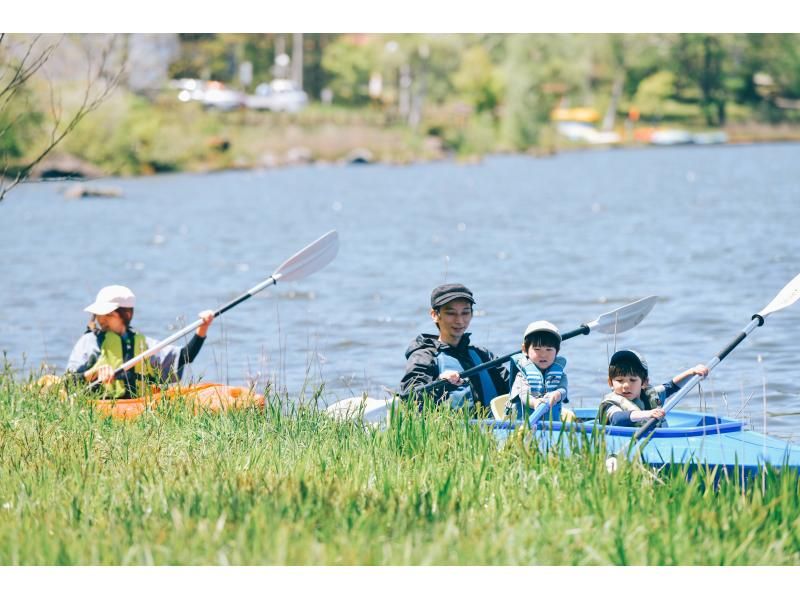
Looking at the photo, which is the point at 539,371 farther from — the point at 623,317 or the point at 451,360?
the point at 623,317

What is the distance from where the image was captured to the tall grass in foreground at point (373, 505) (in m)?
3.99

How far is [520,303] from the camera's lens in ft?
44.3

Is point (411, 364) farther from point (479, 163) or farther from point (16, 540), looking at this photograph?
point (479, 163)

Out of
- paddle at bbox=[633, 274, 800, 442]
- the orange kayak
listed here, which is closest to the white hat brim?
the orange kayak

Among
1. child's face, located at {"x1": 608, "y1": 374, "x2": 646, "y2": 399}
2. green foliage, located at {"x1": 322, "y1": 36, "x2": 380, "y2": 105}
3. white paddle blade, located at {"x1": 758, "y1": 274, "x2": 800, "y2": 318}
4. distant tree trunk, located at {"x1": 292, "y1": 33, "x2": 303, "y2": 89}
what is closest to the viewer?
child's face, located at {"x1": 608, "y1": 374, "x2": 646, "y2": 399}

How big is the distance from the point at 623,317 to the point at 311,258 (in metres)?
1.85

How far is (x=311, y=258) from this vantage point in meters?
7.58

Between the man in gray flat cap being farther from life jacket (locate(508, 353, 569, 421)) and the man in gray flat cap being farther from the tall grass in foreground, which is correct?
the tall grass in foreground

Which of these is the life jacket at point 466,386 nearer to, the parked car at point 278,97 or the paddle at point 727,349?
the paddle at point 727,349

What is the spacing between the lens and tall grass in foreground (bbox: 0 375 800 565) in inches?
157

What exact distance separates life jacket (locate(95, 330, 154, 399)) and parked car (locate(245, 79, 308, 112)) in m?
37.3

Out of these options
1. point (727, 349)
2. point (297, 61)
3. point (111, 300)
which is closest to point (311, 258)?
point (111, 300)
